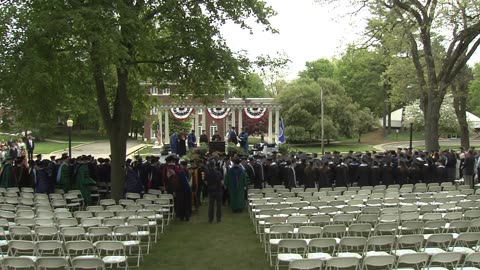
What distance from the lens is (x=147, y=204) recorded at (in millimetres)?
12000

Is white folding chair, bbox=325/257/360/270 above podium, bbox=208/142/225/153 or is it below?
below

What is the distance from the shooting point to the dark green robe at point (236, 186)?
1498 centimetres

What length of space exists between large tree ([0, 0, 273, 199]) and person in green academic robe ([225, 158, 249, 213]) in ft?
9.31

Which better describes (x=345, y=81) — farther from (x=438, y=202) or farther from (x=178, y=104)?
(x=438, y=202)

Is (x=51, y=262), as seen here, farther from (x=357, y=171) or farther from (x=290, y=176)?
(x=357, y=171)

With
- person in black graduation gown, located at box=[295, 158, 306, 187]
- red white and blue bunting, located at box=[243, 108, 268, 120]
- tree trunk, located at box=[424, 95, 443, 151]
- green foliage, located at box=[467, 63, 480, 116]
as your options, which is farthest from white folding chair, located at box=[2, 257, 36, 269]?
green foliage, located at box=[467, 63, 480, 116]

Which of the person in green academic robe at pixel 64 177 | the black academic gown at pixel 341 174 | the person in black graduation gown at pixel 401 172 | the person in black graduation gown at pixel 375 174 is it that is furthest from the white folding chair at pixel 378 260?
the person in green academic robe at pixel 64 177

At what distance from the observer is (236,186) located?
49.1ft

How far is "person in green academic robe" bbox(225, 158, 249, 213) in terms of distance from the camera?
15.0 m

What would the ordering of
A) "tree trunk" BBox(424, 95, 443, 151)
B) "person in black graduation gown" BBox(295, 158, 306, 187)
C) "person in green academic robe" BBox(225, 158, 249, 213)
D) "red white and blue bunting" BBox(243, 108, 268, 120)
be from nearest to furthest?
1. "person in green academic robe" BBox(225, 158, 249, 213)
2. "person in black graduation gown" BBox(295, 158, 306, 187)
3. "tree trunk" BBox(424, 95, 443, 151)
4. "red white and blue bunting" BBox(243, 108, 268, 120)

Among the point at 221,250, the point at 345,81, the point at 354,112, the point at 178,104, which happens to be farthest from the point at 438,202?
the point at 345,81

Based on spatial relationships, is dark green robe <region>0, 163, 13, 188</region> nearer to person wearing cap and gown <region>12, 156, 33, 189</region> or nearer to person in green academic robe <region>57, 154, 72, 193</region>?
person wearing cap and gown <region>12, 156, 33, 189</region>

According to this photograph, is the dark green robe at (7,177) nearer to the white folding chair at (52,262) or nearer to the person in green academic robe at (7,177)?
the person in green academic robe at (7,177)

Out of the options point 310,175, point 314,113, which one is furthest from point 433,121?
point 314,113
